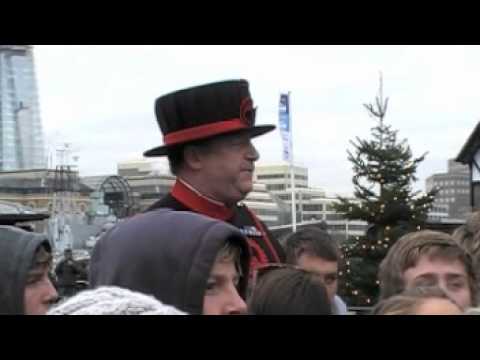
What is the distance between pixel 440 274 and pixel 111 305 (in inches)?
48.9

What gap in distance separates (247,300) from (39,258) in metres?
0.53

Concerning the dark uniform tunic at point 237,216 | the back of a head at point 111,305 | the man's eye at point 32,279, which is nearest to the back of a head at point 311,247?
the dark uniform tunic at point 237,216

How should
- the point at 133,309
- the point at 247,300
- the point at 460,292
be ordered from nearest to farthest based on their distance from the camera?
the point at 133,309 < the point at 247,300 < the point at 460,292

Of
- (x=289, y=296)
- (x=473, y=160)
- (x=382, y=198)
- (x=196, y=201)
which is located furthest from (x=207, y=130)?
(x=473, y=160)

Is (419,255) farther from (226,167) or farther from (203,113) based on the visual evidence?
(203,113)

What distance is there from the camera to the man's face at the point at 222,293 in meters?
1.43

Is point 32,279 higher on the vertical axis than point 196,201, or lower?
lower

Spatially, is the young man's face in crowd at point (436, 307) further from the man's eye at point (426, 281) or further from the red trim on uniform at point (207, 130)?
the red trim on uniform at point (207, 130)

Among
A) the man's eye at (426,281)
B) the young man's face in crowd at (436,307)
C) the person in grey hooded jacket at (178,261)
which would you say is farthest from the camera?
the man's eye at (426,281)

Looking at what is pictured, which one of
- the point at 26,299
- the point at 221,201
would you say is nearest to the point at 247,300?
→ the point at 221,201

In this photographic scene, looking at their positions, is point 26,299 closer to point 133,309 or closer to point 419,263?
point 133,309

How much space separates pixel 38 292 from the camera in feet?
6.27
